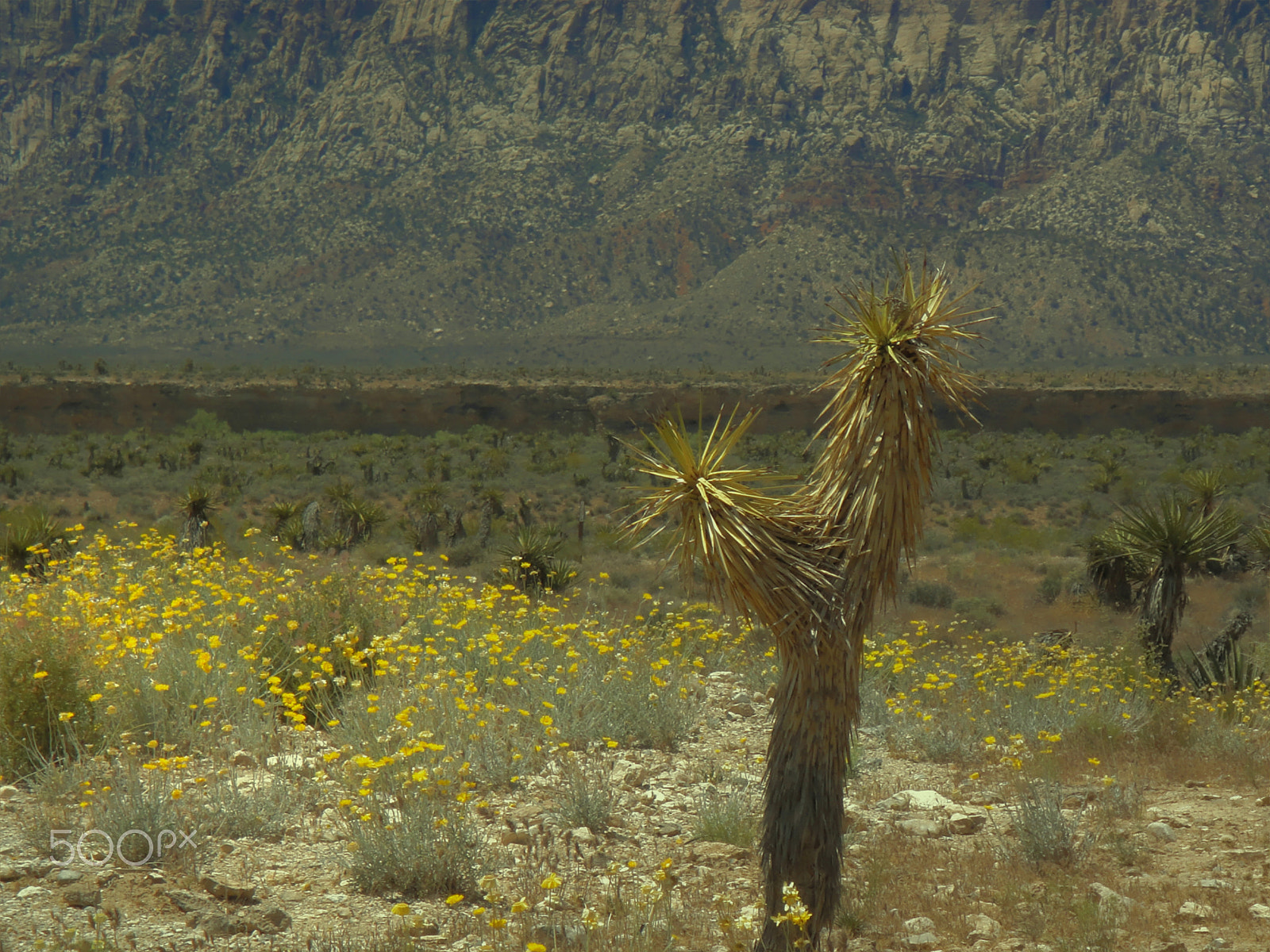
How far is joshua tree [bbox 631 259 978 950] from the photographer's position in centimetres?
412

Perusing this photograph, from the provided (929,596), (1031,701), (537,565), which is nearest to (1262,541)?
(929,596)

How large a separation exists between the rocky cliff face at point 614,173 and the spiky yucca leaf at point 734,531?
73480 millimetres

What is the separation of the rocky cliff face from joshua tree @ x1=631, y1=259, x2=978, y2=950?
7328 centimetres

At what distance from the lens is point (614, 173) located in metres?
118

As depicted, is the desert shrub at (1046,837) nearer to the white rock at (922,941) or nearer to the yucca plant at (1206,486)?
the white rock at (922,941)

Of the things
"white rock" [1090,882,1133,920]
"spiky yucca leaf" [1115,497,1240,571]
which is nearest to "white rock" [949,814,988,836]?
"white rock" [1090,882,1133,920]

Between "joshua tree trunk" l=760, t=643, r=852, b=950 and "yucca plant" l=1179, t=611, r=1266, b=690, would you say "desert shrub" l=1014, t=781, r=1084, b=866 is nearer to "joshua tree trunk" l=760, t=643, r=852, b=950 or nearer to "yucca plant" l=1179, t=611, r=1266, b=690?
"joshua tree trunk" l=760, t=643, r=852, b=950

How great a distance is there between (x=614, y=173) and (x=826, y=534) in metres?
119

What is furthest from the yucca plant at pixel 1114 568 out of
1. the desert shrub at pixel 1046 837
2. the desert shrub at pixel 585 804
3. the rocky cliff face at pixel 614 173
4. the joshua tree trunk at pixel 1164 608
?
the rocky cliff face at pixel 614 173

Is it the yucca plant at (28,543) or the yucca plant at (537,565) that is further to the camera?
the yucca plant at (537,565)

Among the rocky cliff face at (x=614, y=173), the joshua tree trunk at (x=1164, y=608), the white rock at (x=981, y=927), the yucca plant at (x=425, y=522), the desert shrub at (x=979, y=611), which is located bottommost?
the yucca plant at (x=425, y=522)

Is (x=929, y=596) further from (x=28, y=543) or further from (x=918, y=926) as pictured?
(x=918, y=926)

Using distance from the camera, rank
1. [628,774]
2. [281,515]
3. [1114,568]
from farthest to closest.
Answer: [281,515]
[1114,568]
[628,774]

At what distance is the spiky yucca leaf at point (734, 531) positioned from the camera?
405 centimetres
